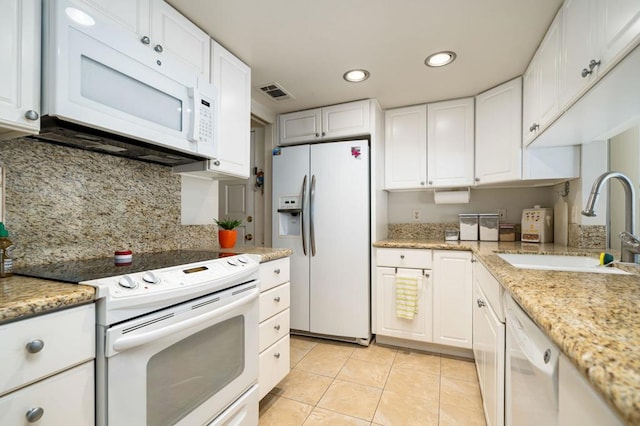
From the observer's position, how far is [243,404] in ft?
4.58

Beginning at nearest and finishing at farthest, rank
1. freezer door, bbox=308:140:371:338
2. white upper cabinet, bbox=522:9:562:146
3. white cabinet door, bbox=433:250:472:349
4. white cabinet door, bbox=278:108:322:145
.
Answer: white upper cabinet, bbox=522:9:562:146, white cabinet door, bbox=433:250:472:349, freezer door, bbox=308:140:371:338, white cabinet door, bbox=278:108:322:145

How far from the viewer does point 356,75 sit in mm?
2199

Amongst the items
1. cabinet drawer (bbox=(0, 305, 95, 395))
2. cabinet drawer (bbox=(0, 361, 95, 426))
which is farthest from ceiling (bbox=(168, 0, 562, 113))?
cabinet drawer (bbox=(0, 361, 95, 426))

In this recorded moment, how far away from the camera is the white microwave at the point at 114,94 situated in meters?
1.00

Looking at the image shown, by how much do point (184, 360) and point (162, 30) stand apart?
5.00 feet

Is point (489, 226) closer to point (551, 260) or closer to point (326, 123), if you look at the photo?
point (551, 260)

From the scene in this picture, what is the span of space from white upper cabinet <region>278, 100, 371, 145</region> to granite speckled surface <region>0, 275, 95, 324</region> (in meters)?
2.25

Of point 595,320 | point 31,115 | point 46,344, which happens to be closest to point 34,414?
point 46,344

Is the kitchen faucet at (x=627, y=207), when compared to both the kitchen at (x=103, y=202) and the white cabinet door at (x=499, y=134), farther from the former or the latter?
the white cabinet door at (x=499, y=134)

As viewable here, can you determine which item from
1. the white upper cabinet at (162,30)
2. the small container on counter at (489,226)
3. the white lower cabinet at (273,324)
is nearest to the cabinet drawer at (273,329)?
the white lower cabinet at (273,324)

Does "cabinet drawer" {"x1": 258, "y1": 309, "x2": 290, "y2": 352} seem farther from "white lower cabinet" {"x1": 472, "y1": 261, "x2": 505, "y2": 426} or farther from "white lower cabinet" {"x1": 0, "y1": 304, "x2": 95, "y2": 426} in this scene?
"white lower cabinet" {"x1": 472, "y1": 261, "x2": 505, "y2": 426}

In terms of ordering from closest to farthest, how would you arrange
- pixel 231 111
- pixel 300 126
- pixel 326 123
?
pixel 231 111 < pixel 326 123 < pixel 300 126

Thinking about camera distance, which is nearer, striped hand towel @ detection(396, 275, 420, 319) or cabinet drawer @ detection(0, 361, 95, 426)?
cabinet drawer @ detection(0, 361, 95, 426)

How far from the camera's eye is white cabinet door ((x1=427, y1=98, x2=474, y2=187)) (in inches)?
102
